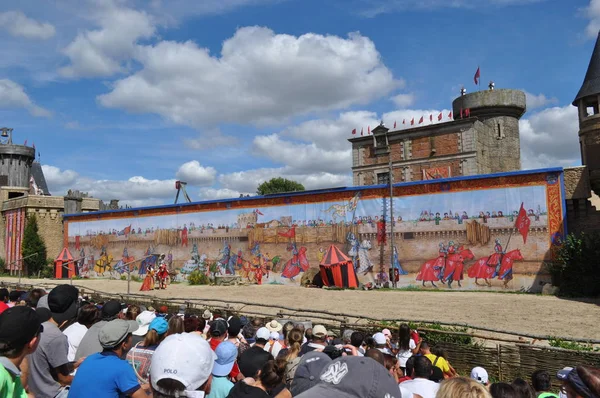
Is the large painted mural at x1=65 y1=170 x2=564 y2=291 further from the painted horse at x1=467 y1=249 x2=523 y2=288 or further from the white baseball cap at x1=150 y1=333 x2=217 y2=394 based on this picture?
the white baseball cap at x1=150 y1=333 x2=217 y2=394

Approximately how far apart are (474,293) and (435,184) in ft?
18.1

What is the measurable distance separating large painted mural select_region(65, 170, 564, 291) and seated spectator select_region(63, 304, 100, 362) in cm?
1885

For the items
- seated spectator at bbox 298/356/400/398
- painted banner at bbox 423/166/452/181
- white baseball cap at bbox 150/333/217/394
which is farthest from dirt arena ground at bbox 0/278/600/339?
painted banner at bbox 423/166/452/181

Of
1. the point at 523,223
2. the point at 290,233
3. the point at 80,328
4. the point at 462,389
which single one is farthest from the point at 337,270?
the point at 462,389

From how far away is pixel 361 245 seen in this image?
80.8ft

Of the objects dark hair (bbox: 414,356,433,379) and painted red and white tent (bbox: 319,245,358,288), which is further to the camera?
A: painted red and white tent (bbox: 319,245,358,288)

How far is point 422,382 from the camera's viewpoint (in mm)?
4336

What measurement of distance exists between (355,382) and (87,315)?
4.27 meters

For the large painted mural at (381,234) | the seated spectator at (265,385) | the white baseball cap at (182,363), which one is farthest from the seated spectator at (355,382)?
the large painted mural at (381,234)

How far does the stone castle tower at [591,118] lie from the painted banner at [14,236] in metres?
40.8

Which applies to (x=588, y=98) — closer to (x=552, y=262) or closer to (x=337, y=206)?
(x=552, y=262)

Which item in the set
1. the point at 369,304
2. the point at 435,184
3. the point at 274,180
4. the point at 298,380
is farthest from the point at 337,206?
the point at 274,180

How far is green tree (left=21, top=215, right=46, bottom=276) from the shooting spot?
38781 millimetres

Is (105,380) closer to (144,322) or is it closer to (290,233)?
(144,322)
